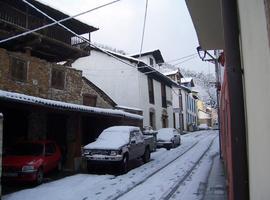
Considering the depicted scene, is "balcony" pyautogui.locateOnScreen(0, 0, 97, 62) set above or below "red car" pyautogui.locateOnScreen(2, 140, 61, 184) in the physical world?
above

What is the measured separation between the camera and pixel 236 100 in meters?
3.31

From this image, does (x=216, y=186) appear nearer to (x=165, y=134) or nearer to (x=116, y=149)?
(x=116, y=149)

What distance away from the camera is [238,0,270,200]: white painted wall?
214 cm

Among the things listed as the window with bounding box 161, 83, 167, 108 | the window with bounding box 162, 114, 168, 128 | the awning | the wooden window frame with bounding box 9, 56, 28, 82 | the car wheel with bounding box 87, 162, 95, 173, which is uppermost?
the window with bounding box 161, 83, 167, 108

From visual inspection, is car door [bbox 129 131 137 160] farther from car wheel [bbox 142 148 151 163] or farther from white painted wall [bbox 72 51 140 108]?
white painted wall [bbox 72 51 140 108]

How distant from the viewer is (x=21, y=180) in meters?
13.1

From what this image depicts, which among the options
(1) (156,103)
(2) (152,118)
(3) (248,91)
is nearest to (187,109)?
(1) (156,103)

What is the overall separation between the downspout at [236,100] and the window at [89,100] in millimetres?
23210

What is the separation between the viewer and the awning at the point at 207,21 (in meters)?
6.26

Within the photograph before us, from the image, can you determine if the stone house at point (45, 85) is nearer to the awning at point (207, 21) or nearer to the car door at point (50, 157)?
the car door at point (50, 157)

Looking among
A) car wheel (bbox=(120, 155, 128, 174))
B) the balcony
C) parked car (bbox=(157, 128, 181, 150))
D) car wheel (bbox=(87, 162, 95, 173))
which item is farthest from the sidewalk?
parked car (bbox=(157, 128, 181, 150))

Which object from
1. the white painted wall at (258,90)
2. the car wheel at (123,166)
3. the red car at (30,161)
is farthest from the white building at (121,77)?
the white painted wall at (258,90)

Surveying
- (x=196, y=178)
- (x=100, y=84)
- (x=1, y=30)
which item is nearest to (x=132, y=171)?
(x=196, y=178)

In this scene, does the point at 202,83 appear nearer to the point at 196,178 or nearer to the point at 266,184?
the point at 196,178
